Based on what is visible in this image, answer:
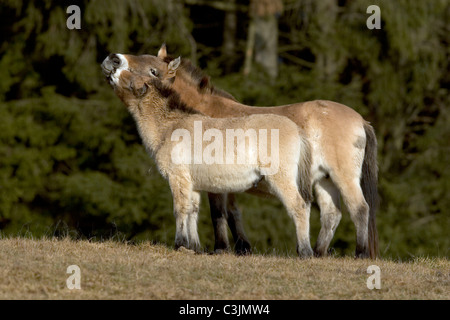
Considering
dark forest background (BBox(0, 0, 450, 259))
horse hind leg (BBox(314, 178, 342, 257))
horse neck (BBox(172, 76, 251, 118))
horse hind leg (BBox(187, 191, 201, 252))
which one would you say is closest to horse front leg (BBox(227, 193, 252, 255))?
horse hind leg (BBox(314, 178, 342, 257))

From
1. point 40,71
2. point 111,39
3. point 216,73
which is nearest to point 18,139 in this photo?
point 40,71

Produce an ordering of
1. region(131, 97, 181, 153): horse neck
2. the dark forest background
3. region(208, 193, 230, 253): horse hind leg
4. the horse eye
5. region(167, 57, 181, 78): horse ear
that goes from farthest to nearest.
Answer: the dark forest background < region(167, 57, 181, 78): horse ear < the horse eye < region(208, 193, 230, 253): horse hind leg < region(131, 97, 181, 153): horse neck

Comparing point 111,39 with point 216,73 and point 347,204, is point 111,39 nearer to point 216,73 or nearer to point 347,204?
point 216,73

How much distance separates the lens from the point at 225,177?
971 centimetres

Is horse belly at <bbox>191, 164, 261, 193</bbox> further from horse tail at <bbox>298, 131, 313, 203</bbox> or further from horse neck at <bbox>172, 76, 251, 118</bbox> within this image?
horse neck at <bbox>172, 76, 251, 118</bbox>

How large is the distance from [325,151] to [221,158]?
1716mm

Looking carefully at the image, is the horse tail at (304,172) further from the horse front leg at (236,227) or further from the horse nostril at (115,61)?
the horse nostril at (115,61)


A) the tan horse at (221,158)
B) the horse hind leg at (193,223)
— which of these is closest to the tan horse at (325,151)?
the tan horse at (221,158)

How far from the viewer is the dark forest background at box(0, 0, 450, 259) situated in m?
22.1

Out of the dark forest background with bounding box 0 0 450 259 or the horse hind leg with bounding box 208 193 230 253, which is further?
the dark forest background with bounding box 0 0 450 259

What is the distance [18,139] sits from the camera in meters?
23.5

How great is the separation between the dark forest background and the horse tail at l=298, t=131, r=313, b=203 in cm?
1117

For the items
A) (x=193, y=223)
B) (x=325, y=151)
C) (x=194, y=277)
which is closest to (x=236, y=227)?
(x=193, y=223)

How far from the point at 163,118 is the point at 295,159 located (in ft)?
6.06
